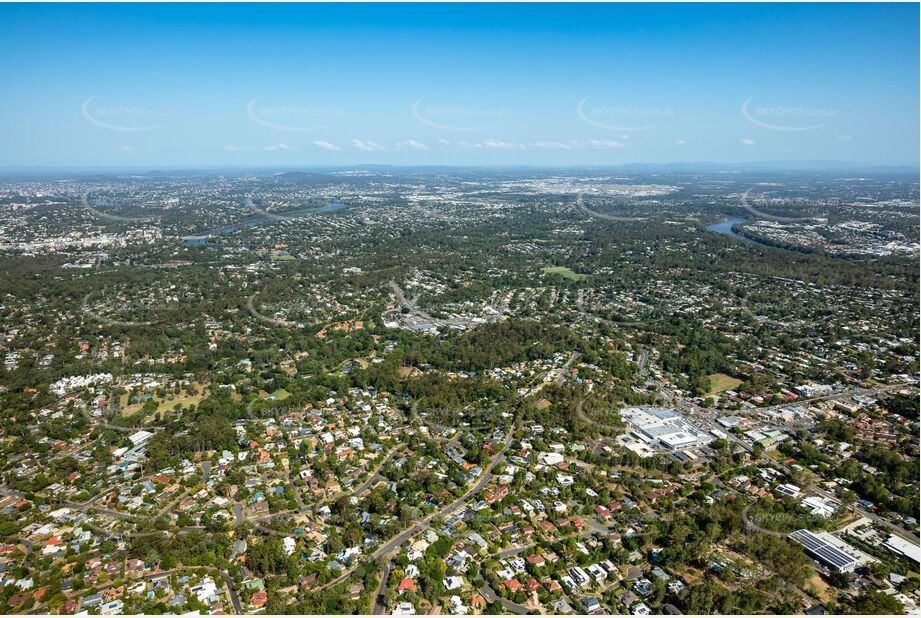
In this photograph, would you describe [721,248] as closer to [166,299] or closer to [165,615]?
[166,299]

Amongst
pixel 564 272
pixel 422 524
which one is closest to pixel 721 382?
pixel 422 524

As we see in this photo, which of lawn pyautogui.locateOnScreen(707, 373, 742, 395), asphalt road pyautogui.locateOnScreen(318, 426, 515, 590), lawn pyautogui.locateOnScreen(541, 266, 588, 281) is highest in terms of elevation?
lawn pyautogui.locateOnScreen(541, 266, 588, 281)

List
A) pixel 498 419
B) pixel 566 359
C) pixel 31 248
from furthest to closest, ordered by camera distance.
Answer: pixel 31 248 < pixel 566 359 < pixel 498 419

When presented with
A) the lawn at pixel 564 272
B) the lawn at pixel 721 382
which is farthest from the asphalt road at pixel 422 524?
the lawn at pixel 564 272

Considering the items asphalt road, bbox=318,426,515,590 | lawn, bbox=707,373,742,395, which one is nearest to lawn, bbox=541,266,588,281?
lawn, bbox=707,373,742,395

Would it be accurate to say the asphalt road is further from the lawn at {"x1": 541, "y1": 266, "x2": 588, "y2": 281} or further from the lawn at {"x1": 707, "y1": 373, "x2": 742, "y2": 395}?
the lawn at {"x1": 541, "y1": 266, "x2": 588, "y2": 281}

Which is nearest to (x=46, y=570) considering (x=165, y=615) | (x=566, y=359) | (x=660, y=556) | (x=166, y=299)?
(x=165, y=615)
